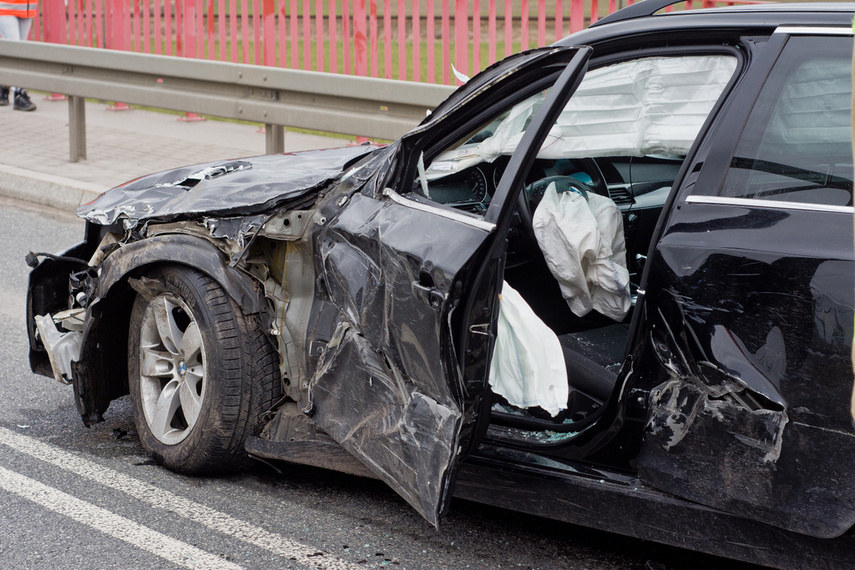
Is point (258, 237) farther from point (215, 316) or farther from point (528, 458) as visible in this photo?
point (528, 458)

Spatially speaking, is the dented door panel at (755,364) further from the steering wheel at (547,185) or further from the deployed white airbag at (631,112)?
the steering wheel at (547,185)

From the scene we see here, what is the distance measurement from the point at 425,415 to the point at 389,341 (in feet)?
0.85

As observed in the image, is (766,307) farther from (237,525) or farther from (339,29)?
(339,29)

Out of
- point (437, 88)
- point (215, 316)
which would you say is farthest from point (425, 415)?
point (437, 88)

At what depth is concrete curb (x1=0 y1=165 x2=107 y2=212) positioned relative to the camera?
7902 mm

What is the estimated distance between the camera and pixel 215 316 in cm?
335

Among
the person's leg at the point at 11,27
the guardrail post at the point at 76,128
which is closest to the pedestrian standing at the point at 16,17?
the person's leg at the point at 11,27

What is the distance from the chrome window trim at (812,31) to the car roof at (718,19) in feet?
0.04

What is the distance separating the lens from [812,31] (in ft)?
8.43

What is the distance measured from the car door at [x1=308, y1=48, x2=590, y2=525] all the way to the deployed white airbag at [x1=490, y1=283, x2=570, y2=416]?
135 mm

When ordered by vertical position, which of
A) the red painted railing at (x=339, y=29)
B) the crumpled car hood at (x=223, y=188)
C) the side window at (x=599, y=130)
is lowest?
the crumpled car hood at (x=223, y=188)

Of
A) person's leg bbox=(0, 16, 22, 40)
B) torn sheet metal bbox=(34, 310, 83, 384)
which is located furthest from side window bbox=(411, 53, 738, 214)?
person's leg bbox=(0, 16, 22, 40)

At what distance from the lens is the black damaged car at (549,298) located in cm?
242

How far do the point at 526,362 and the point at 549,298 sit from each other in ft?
3.00
